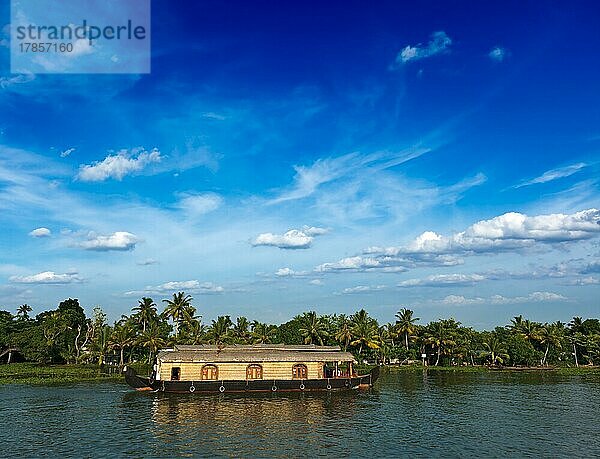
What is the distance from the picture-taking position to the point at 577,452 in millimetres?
27688

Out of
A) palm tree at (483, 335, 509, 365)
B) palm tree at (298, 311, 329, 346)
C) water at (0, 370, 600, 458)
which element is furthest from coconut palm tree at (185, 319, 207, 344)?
palm tree at (483, 335, 509, 365)

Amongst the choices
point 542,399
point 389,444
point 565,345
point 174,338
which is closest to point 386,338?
point 565,345

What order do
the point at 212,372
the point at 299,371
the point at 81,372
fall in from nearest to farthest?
the point at 212,372 < the point at 299,371 < the point at 81,372

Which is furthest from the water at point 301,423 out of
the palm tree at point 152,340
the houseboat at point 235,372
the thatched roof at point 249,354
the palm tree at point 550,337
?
the palm tree at point 550,337

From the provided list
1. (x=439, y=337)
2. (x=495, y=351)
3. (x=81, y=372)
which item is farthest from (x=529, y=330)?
(x=81, y=372)

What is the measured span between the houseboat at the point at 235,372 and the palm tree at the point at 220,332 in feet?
112

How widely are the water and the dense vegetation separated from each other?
30.7m

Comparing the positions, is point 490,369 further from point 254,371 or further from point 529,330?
point 254,371

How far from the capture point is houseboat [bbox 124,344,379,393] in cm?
4753

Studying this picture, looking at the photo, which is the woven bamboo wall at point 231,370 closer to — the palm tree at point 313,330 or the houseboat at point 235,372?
the houseboat at point 235,372

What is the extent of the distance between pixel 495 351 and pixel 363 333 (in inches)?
821

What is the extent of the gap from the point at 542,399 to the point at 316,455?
28438 millimetres

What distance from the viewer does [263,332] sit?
305ft

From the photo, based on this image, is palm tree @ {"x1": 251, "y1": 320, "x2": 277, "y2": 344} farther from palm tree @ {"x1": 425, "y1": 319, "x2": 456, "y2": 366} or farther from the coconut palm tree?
palm tree @ {"x1": 425, "y1": 319, "x2": 456, "y2": 366}
